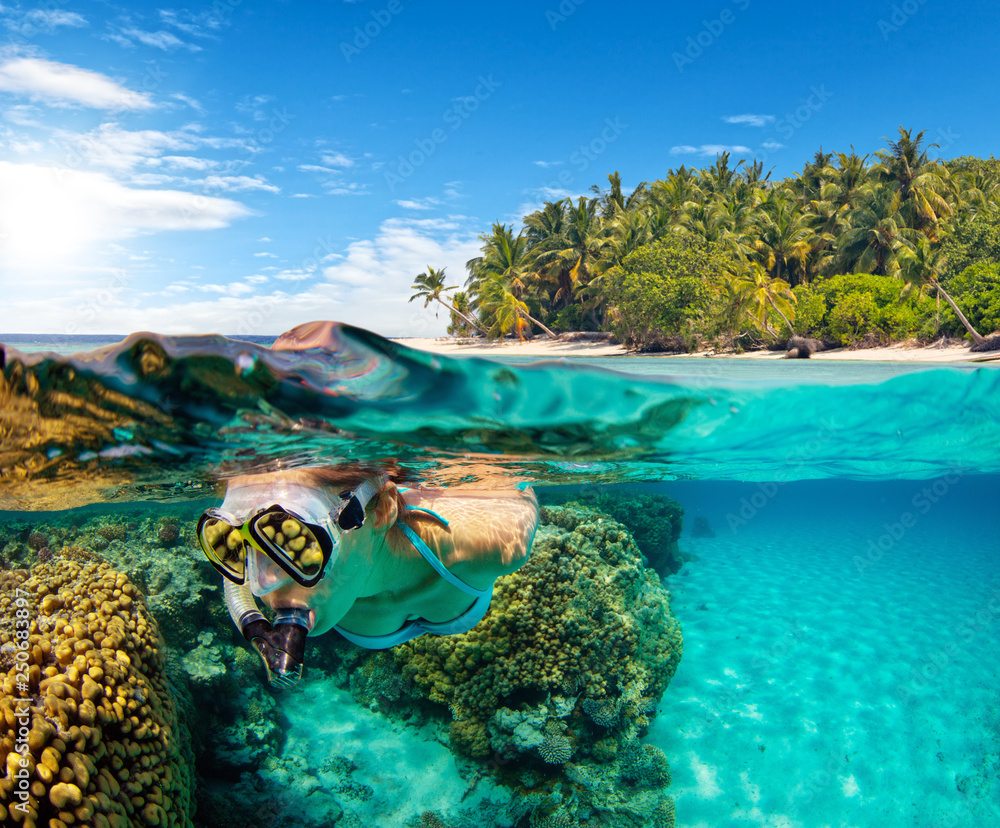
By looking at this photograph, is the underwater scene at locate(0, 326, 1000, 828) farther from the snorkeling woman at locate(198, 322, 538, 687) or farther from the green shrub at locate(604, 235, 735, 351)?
the green shrub at locate(604, 235, 735, 351)

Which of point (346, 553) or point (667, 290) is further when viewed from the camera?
point (667, 290)

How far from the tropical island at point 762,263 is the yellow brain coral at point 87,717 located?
2846 cm

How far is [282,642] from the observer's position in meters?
1.86

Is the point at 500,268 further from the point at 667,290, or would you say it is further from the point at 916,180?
the point at 916,180

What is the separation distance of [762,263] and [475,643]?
43.0 meters

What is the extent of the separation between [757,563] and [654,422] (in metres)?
16.6

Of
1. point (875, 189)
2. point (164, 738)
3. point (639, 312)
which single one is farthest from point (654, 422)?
point (875, 189)

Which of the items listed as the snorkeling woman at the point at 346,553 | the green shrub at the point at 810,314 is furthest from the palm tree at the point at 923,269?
the snorkeling woman at the point at 346,553

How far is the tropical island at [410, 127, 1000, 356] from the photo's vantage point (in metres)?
28.5

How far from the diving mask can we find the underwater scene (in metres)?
0.22

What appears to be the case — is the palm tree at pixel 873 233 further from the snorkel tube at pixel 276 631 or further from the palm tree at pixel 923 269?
the snorkel tube at pixel 276 631

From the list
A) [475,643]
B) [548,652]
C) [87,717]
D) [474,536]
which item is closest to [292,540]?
[474,536]

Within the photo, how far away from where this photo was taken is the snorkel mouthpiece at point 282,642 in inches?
70.1

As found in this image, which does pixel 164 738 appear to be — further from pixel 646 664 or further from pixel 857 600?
pixel 857 600
